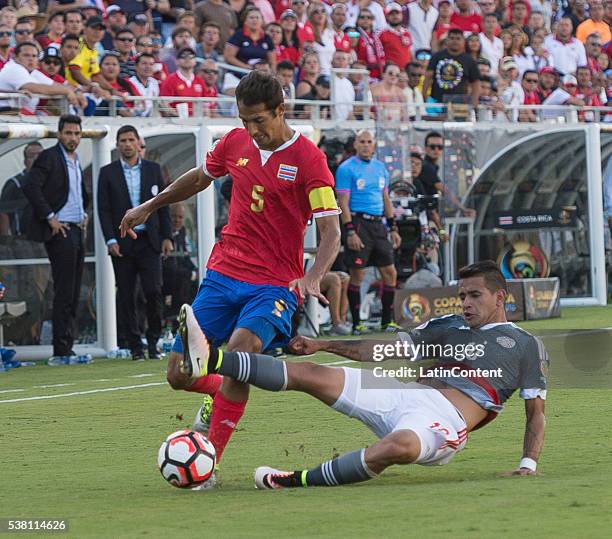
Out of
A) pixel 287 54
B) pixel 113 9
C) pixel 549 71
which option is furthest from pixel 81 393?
pixel 549 71

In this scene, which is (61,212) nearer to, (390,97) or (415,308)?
(415,308)

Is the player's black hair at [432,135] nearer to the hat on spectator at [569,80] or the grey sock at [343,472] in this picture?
the hat on spectator at [569,80]

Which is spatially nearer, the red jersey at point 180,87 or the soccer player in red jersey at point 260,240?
the soccer player in red jersey at point 260,240

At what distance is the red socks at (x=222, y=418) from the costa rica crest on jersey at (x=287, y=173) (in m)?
1.22

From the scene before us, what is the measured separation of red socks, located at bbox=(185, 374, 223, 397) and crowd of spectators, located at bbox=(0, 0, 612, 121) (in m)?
8.92

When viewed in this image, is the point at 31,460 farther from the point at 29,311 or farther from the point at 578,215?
the point at 578,215

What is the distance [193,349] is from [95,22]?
12.0 meters

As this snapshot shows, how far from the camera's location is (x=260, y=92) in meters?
7.33

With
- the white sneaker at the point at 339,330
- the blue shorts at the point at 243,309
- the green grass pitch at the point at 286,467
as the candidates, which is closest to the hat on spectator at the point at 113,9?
the white sneaker at the point at 339,330

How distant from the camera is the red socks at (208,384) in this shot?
305 inches

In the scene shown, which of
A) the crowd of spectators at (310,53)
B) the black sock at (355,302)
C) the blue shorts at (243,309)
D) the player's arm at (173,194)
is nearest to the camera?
the blue shorts at (243,309)

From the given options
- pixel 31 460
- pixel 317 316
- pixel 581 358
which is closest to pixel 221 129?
pixel 317 316

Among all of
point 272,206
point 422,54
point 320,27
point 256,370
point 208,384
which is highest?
point 320,27

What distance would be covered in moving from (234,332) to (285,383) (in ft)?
2.44
